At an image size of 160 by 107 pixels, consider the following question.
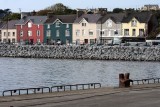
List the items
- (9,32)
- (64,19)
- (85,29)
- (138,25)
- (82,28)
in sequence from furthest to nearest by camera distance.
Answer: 1. (9,32)
2. (64,19)
3. (82,28)
4. (85,29)
5. (138,25)

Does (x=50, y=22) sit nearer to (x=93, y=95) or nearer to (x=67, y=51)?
(x=67, y=51)

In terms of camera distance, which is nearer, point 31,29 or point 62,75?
point 62,75

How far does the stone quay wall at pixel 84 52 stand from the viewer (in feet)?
327

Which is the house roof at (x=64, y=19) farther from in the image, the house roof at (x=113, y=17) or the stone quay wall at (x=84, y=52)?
the stone quay wall at (x=84, y=52)

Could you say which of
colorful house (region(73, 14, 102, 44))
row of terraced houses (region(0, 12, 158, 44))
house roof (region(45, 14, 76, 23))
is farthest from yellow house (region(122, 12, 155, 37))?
house roof (region(45, 14, 76, 23))

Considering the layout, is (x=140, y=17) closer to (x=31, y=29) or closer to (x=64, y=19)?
(x=64, y=19)

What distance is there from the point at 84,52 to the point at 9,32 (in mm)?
42446

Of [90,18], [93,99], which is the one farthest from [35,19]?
[93,99]

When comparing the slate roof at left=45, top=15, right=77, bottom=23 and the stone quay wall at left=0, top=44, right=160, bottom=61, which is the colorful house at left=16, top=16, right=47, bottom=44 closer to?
the slate roof at left=45, top=15, right=77, bottom=23

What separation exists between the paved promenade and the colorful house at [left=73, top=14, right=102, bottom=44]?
10116cm

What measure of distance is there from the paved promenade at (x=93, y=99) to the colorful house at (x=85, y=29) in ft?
332

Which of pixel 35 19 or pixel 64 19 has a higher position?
pixel 35 19

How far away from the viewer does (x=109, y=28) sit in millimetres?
125375

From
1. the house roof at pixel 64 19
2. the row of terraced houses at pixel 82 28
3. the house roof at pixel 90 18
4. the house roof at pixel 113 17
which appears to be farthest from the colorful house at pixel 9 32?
the house roof at pixel 113 17
